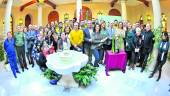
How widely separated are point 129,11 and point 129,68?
15804mm

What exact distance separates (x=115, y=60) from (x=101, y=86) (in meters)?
1.47

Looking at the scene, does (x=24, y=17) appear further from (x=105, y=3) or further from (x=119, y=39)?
(x=119, y=39)

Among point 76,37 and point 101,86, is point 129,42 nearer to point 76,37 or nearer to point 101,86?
point 76,37

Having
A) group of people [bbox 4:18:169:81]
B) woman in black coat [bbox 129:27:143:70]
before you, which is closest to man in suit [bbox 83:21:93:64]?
group of people [bbox 4:18:169:81]

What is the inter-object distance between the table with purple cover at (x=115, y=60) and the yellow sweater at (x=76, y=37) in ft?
4.03

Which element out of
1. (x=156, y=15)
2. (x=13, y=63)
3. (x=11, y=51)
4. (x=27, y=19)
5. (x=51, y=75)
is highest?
(x=156, y=15)

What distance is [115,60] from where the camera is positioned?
1422cm

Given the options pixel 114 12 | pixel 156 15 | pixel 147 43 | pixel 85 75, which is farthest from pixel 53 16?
pixel 85 75

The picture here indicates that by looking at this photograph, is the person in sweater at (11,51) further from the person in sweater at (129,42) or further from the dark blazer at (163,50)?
the dark blazer at (163,50)

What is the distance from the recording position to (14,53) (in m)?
13.9

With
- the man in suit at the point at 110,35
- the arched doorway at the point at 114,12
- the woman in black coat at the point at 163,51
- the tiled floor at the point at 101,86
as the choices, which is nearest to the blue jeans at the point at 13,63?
the tiled floor at the point at 101,86

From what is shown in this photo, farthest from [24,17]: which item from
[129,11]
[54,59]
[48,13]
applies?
[54,59]

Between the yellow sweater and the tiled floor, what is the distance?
1.48 m

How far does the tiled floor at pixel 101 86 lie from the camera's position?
41.9 feet
